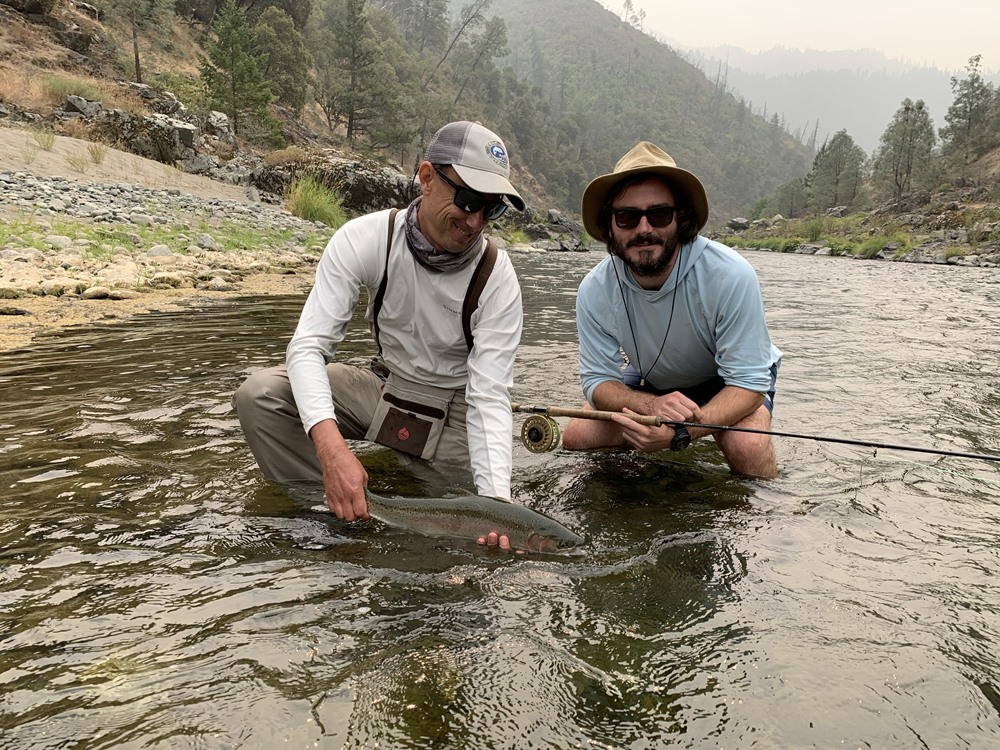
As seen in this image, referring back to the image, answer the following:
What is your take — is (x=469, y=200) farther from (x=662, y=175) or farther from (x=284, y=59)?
(x=284, y=59)

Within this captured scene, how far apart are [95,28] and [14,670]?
1584 inches

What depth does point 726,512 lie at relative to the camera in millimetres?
3490

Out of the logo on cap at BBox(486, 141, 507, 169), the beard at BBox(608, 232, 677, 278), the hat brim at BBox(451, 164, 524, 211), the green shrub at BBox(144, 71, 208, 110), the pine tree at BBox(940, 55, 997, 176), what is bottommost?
the beard at BBox(608, 232, 677, 278)

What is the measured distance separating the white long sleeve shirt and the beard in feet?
2.56

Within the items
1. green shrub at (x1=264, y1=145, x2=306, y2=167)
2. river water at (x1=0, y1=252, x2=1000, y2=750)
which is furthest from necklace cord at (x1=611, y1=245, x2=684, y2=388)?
green shrub at (x1=264, y1=145, x2=306, y2=167)

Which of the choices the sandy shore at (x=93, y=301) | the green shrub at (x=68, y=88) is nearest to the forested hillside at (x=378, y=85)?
the green shrub at (x=68, y=88)

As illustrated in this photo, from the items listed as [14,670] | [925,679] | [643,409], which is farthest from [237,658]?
[643,409]

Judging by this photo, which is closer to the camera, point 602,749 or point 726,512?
point 602,749

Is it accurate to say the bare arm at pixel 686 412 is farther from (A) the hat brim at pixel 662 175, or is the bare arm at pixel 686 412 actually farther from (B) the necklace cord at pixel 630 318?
(A) the hat brim at pixel 662 175

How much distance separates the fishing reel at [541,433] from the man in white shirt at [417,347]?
1.47ft

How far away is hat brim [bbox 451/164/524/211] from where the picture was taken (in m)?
3.04

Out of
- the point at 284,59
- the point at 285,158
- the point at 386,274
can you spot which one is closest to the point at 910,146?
the point at 284,59

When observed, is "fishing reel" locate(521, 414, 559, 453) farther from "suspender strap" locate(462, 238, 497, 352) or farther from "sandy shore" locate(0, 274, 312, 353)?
"sandy shore" locate(0, 274, 312, 353)

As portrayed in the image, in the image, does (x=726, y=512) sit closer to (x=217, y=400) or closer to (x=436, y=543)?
(x=436, y=543)
